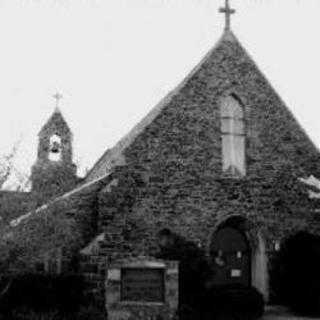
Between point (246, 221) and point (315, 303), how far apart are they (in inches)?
147

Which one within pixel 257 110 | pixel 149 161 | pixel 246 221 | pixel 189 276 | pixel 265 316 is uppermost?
pixel 257 110

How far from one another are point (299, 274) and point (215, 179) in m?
4.08

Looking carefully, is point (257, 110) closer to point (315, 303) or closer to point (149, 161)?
point (149, 161)

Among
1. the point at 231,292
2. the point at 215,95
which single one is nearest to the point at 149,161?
the point at 215,95

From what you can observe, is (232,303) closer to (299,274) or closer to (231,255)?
(299,274)

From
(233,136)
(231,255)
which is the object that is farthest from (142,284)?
(233,136)

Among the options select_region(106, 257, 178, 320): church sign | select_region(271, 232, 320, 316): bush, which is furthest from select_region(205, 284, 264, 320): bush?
select_region(271, 232, 320, 316): bush

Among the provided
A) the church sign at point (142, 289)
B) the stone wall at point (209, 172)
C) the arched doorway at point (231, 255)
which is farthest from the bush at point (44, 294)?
the arched doorway at point (231, 255)

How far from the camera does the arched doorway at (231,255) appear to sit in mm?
19516

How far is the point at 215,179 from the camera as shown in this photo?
19406 mm

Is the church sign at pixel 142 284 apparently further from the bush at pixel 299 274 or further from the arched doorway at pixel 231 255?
the bush at pixel 299 274

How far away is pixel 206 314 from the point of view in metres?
15.4

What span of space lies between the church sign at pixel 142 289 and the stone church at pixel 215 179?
238 cm

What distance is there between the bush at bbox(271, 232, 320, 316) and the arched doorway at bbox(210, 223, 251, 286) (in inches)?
41.9
